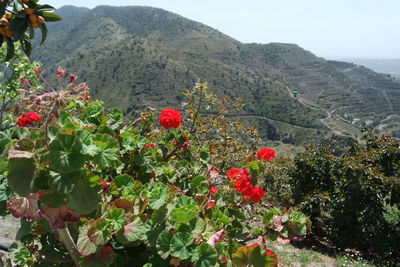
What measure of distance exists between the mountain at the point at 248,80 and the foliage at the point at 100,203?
2582 inches

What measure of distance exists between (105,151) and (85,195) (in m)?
0.24

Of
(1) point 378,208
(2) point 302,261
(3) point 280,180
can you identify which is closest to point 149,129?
(2) point 302,261

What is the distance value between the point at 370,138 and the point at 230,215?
7.69 m

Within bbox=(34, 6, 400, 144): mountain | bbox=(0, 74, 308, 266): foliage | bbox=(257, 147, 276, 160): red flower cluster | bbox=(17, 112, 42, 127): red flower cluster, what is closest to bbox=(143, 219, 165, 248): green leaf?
bbox=(0, 74, 308, 266): foliage

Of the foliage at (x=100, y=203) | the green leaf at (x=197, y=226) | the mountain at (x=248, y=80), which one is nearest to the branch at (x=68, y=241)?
the foliage at (x=100, y=203)

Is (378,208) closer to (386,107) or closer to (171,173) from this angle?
(171,173)

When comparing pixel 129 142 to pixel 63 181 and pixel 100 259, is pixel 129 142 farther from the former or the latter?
pixel 63 181

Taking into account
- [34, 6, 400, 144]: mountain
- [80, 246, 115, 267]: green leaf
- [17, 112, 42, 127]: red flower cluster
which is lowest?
[34, 6, 400, 144]: mountain

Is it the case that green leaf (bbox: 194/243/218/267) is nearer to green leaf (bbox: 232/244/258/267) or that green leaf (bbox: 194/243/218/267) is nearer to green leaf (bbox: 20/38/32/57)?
green leaf (bbox: 232/244/258/267)

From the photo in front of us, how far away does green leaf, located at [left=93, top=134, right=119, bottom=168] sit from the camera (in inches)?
51.3

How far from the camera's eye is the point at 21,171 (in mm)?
1086

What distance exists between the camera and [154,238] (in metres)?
1.43

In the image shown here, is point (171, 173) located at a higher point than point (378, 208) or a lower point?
higher

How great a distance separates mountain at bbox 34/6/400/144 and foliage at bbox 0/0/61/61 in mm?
65695
